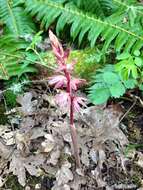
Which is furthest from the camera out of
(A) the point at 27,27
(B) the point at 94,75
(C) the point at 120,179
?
(A) the point at 27,27

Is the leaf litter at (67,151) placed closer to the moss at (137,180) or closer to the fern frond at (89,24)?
the moss at (137,180)

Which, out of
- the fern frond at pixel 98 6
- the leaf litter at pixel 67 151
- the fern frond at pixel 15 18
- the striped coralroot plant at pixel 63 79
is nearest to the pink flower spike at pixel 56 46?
the striped coralroot plant at pixel 63 79

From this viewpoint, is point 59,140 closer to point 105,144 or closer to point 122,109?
point 105,144

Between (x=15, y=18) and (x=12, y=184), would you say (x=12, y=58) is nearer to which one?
(x=15, y=18)

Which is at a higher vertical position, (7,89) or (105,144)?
(7,89)

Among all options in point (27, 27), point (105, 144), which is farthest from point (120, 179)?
point (27, 27)

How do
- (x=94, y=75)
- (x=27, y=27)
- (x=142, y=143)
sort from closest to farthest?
1. (x=142, y=143)
2. (x=94, y=75)
3. (x=27, y=27)
